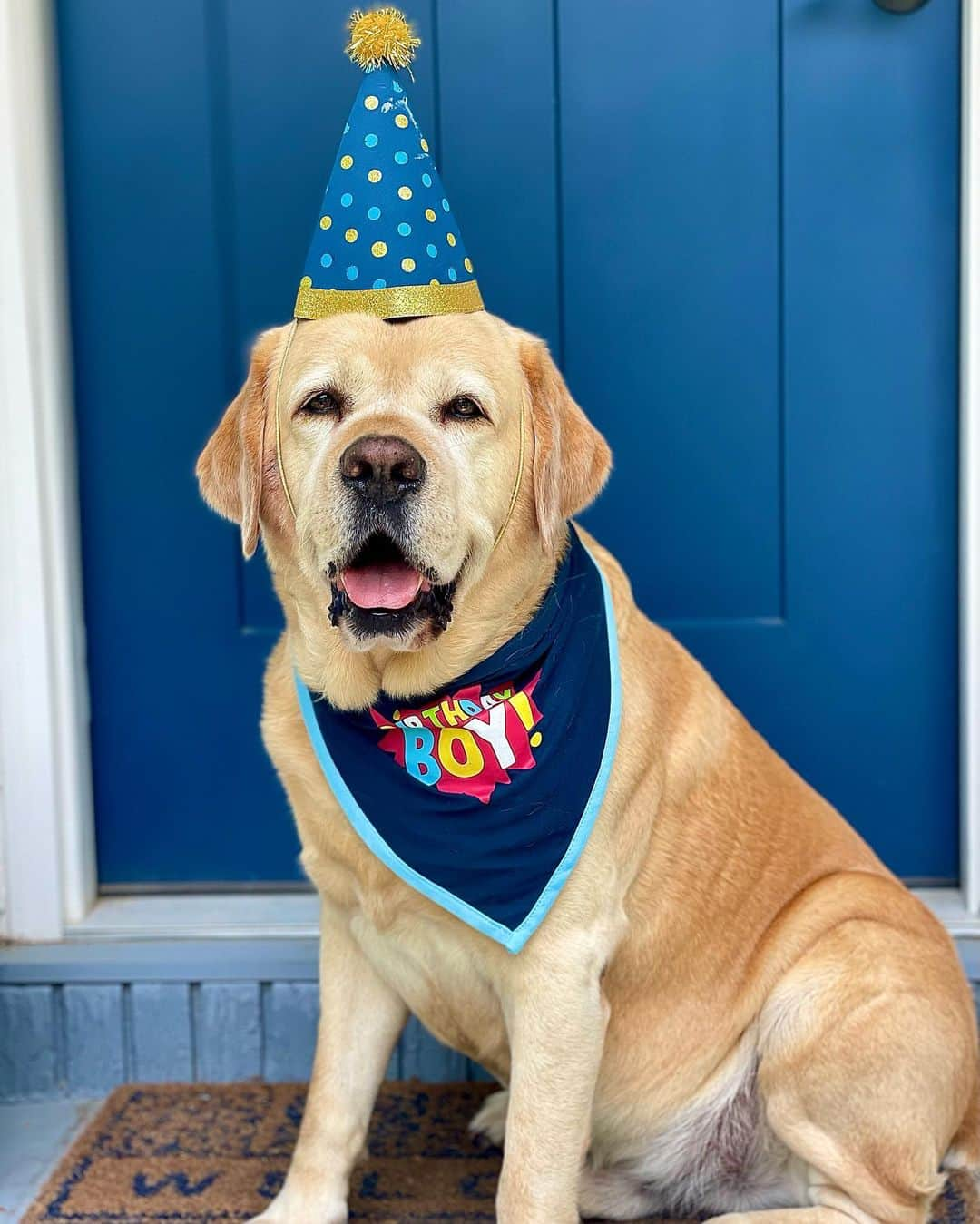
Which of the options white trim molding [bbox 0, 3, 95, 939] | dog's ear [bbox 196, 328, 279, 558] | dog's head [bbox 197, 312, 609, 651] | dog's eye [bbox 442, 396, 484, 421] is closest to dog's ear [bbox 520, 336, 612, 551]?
dog's head [bbox 197, 312, 609, 651]

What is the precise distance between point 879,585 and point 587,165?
115 centimetres

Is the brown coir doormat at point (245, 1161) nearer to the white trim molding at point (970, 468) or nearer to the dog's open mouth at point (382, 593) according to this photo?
the white trim molding at point (970, 468)

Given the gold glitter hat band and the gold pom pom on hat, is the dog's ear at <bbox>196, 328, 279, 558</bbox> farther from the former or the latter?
the gold pom pom on hat

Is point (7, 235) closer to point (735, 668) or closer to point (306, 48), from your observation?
point (306, 48)

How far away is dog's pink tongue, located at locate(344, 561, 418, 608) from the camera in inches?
80.7

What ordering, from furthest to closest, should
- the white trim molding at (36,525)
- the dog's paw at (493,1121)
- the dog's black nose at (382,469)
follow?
the white trim molding at (36,525), the dog's paw at (493,1121), the dog's black nose at (382,469)

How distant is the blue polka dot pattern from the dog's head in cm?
6

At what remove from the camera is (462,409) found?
2.13 metres

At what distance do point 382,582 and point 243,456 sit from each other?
1.16ft

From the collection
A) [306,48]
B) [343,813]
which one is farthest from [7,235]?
[343,813]

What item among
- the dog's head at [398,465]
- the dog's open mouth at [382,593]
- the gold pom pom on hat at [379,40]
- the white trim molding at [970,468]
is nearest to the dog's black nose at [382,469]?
the dog's head at [398,465]

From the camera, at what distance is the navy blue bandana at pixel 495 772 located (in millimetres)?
2172

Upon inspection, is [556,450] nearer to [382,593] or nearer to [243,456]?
[382,593]

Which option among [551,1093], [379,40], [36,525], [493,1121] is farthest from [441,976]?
[379,40]
